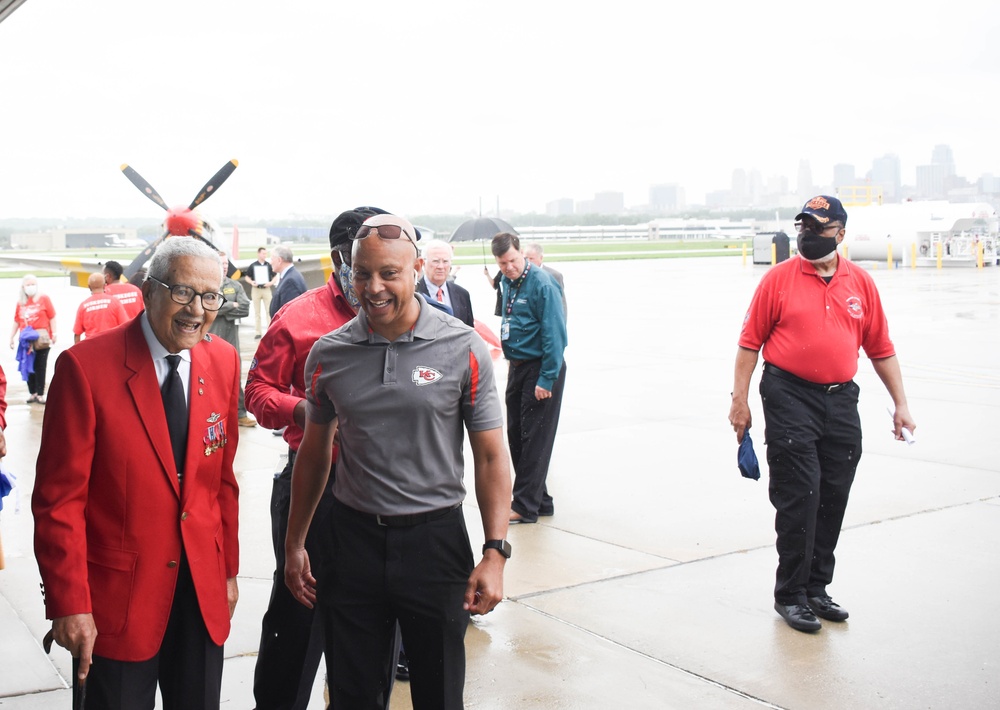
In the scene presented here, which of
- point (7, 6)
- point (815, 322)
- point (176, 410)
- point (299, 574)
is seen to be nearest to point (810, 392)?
point (815, 322)

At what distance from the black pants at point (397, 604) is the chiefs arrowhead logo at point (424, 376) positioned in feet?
1.36

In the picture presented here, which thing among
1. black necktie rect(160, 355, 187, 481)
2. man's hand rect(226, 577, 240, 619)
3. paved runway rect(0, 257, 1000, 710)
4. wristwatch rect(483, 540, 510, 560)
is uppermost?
black necktie rect(160, 355, 187, 481)

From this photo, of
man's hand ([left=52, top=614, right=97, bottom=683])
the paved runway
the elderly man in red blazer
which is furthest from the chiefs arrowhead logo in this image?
the paved runway

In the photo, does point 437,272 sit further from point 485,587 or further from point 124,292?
Result: point 124,292

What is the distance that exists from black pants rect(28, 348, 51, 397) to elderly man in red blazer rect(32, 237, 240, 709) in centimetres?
1176

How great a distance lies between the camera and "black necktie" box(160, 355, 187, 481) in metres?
2.99

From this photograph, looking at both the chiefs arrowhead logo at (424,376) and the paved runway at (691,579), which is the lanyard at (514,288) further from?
the chiefs arrowhead logo at (424,376)

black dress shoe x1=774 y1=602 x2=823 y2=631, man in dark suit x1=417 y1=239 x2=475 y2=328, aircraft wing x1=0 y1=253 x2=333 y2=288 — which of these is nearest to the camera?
black dress shoe x1=774 y1=602 x2=823 y2=631

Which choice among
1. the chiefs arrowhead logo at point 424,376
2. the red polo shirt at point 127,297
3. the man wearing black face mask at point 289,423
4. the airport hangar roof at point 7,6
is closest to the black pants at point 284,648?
the man wearing black face mask at point 289,423

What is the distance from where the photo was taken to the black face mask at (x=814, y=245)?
5.43 meters

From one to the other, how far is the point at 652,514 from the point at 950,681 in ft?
10.4

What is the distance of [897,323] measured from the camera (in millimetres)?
22297

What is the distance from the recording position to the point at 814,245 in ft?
17.9

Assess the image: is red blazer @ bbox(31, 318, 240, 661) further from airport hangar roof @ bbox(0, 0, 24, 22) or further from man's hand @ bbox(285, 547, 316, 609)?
airport hangar roof @ bbox(0, 0, 24, 22)
